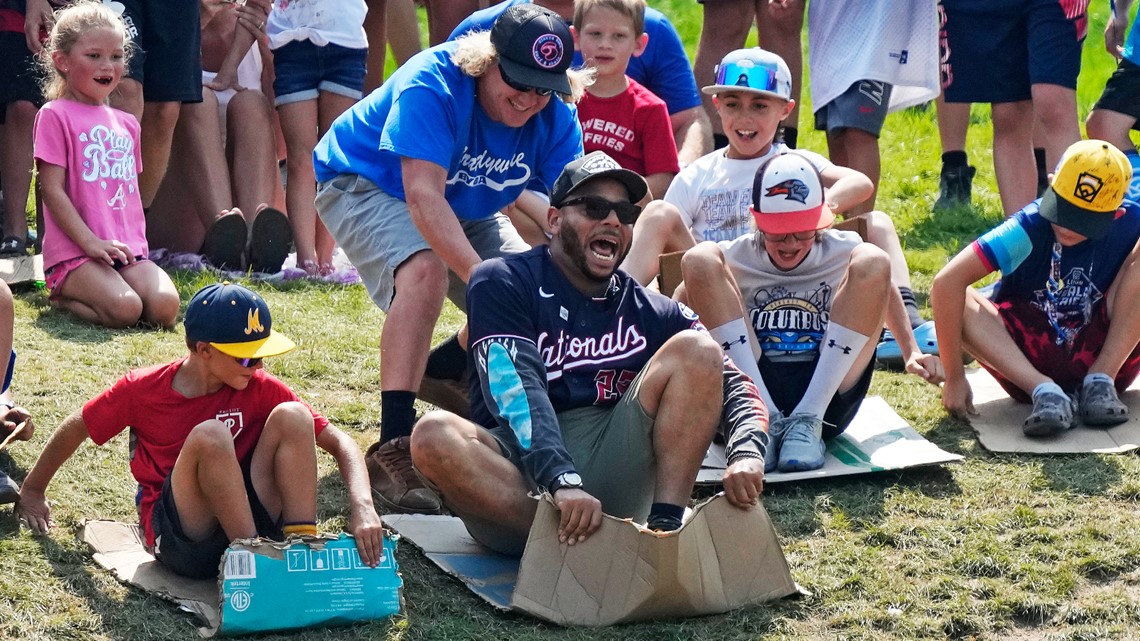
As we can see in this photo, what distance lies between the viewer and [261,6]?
7.82m

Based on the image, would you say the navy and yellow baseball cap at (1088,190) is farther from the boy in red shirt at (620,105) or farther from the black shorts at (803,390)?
the boy in red shirt at (620,105)

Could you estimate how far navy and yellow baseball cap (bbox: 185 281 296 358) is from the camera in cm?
400

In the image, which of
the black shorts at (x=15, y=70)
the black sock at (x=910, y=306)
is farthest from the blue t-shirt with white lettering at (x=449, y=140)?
the black shorts at (x=15, y=70)

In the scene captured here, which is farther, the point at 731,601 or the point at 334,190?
the point at 334,190

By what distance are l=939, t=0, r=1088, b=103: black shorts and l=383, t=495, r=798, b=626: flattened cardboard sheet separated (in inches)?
158

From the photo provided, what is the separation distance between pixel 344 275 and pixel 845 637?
4.34 m

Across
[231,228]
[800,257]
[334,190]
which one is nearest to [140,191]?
[231,228]

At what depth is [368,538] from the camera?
3.90m

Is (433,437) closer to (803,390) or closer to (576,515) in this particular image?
(576,515)

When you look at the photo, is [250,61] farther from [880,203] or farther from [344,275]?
[880,203]

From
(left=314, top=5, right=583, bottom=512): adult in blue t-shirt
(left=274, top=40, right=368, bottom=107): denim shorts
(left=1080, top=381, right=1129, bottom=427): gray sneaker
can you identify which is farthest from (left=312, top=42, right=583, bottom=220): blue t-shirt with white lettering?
(left=274, top=40, right=368, bottom=107): denim shorts

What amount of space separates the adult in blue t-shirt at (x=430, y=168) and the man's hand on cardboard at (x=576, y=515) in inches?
40.4

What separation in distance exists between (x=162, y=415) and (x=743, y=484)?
5.32ft

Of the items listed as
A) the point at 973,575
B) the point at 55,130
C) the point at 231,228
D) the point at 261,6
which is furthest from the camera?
the point at 261,6
